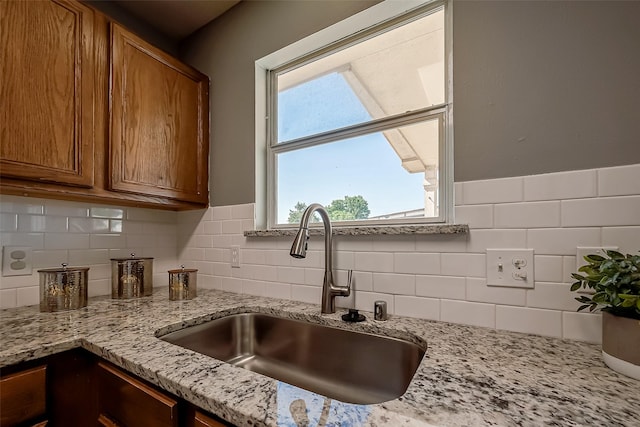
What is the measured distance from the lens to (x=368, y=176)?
51.5 inches

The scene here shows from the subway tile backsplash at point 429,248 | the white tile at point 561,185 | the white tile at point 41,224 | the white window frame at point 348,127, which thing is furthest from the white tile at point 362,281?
the white tile at point 41,224

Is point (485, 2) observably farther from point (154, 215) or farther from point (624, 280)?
point (154, 215)

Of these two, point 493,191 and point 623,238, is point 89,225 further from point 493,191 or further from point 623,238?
point 623,238

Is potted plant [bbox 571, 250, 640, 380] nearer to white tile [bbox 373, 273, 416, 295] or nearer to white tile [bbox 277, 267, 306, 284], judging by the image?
white tile [bbox 373, 273, 416, 295]

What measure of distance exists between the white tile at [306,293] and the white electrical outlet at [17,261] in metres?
1.12

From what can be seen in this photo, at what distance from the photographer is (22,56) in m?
1.04

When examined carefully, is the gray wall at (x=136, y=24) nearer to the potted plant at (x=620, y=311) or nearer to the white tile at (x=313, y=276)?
the white tile at (x=313, y=276)

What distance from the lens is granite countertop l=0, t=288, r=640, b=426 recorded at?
48 cm

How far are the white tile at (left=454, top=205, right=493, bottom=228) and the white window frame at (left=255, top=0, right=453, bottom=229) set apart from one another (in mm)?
93

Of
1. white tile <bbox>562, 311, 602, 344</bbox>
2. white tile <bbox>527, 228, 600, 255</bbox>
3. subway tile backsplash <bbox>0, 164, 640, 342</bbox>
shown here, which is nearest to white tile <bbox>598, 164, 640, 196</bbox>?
subway tile backsplash <bbox>0, 164, 640, 342</bbox>

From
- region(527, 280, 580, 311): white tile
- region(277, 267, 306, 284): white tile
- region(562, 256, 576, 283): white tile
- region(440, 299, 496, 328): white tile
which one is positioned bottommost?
region(440, 299, 496, 328): white tile

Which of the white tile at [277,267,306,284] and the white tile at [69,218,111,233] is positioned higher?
the white tile at [69,218,111,233]

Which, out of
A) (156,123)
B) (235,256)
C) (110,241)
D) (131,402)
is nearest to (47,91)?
(156,123)

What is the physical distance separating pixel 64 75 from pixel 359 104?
3.85 feet
